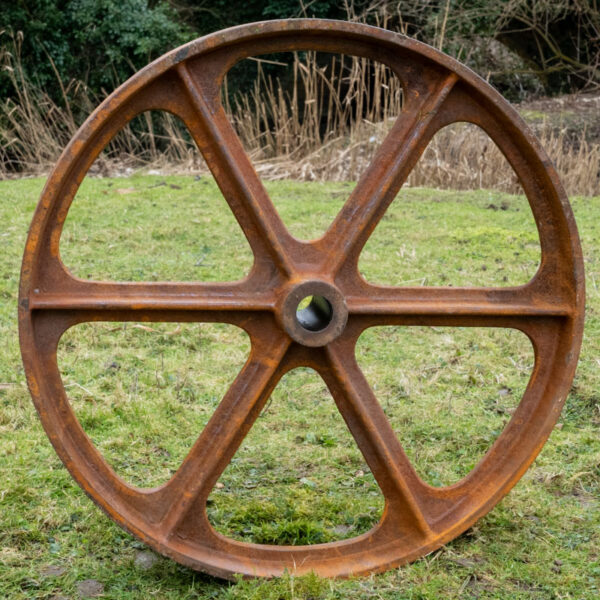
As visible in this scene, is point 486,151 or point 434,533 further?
point 486,151

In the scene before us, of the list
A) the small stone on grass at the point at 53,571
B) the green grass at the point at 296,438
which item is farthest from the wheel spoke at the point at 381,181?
the small stone on grass at the point at 53,571

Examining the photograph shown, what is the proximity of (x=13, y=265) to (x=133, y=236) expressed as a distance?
3.31ft

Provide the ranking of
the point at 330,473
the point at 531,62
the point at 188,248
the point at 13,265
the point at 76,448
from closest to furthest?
the point at 76,448 < the point at 330,473 < the point at 13,265 < the point at 188,248 < the point at 531,62

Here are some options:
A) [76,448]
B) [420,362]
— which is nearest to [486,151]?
[420,362]

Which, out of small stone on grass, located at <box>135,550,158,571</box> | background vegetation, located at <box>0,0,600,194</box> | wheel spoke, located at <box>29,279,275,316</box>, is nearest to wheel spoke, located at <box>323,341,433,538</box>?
wheel spoke, located at <box>29,279,275,316</box>

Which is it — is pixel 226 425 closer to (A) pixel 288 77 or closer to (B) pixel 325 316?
(B) pixel 325 316

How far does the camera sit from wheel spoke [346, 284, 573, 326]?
2582 mm

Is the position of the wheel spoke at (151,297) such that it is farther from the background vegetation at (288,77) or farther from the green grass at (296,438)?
the background vegetation at (288,77)

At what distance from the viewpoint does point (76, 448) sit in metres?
2.40

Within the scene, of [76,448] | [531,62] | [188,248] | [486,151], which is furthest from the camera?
[531,62]

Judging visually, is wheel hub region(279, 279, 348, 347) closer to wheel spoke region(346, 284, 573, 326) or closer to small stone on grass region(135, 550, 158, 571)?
wheel spoke region(346, 284, 573, 326)

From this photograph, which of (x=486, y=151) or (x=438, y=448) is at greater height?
(x=486, y=151)

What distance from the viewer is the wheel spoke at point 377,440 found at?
258cm

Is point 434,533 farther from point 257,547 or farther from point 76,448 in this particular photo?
point 76,448
